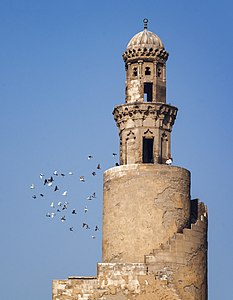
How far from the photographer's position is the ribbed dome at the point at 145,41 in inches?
2156

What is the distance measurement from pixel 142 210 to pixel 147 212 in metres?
0.24

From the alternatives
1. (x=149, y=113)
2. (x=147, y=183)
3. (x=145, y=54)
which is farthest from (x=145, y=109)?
(x=147, y=183)

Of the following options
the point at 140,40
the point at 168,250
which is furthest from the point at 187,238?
the point at 140,40

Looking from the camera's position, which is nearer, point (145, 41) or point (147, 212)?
point (147, 212)

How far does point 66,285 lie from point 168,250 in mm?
4656

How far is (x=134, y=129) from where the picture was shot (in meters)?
54.0

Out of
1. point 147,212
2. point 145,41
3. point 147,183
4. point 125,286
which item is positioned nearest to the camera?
point 125,286

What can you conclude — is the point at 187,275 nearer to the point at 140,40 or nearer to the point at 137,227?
the point at 137,227

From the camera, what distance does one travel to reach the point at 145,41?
54.8 metres

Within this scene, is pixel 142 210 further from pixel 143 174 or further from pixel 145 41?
pixel 145 41

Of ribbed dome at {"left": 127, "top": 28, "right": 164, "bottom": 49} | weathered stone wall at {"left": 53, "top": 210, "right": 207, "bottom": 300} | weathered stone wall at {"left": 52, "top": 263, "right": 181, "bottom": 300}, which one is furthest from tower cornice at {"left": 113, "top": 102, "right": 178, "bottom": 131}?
weathered stone wall at {"left": 52, "top": 263, "right": 181, "bottom": 300}

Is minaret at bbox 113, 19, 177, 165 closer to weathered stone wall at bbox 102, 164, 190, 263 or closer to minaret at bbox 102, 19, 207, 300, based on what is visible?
minaret at bbox 102, 19, 207, 300

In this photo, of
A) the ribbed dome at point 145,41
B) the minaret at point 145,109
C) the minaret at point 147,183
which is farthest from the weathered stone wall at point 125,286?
the ribbed dome at point 145,41

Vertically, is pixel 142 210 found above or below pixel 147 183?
below
